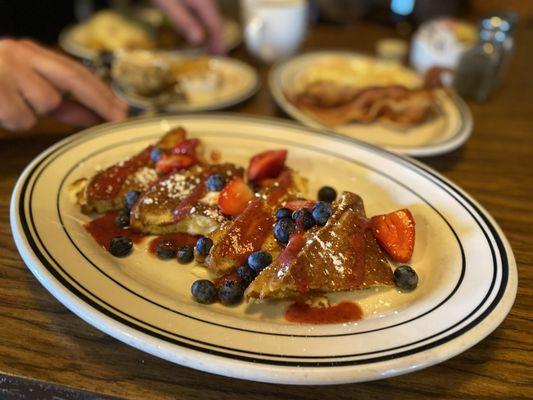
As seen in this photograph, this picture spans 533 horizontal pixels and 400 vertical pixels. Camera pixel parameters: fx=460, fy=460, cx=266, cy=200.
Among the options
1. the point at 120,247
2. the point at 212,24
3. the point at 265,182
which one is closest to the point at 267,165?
the point at 265,182

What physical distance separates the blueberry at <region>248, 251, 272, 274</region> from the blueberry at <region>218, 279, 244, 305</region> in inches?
2.7

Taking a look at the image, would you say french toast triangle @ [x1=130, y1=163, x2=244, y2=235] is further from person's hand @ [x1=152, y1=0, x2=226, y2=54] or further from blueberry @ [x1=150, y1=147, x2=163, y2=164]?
person's hand @ [x1=152, y1=0, x2=226, y2=54]

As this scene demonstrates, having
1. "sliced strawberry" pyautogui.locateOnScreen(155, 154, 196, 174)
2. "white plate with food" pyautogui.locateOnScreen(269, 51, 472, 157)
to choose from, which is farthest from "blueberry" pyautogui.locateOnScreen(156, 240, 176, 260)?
"white plate with food" pyautogui.locateOnScreen(269, 51, 472, 157)

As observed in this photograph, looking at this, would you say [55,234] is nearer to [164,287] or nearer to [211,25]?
[164,287]

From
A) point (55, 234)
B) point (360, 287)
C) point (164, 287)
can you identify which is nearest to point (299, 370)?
point (360, 287)

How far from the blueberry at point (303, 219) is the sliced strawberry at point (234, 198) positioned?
0.18 m

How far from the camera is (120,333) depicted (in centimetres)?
93

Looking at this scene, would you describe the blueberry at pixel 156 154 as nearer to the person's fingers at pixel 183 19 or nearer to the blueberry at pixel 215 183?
the blueberry at pixel 215 183

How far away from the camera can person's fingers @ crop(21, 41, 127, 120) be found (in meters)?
1.73

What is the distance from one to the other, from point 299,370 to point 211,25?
2447mm

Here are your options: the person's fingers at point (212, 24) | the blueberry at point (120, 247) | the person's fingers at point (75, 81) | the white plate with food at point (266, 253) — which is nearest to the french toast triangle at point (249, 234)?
the white plate with food at point (266, 253)

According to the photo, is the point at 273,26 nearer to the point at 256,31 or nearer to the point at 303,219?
the point at 256,31

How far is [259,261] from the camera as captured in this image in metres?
1.19

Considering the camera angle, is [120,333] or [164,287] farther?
[164,287]
